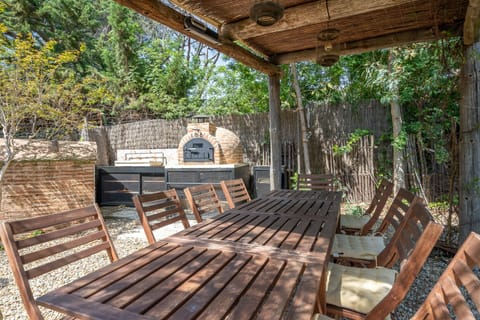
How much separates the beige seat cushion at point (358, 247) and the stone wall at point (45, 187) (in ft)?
14.2

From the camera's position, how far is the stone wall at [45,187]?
160 inches

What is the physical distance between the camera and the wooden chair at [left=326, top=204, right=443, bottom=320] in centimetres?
Result: 118

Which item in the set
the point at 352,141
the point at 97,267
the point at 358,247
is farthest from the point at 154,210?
the point at 352,141

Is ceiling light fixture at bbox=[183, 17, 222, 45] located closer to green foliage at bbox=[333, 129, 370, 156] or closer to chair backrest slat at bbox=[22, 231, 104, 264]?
chair backrest slat at bbox=[22, 231, 104, 264]

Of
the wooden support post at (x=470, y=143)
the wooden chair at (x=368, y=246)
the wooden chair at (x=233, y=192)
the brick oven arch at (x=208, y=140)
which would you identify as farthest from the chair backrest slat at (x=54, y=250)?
the brick oven arch at (x=208, y=140)

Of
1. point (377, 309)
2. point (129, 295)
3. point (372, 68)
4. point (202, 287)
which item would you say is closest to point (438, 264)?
point (377, 309)

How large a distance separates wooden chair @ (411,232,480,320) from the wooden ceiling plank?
2.65 metres

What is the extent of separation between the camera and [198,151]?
564 centimetres

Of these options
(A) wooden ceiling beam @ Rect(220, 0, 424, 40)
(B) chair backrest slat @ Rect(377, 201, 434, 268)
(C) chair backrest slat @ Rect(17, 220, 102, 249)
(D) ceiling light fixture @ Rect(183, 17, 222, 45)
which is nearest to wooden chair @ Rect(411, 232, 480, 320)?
(B) chair backrest slat @ Rect(377, 201, 434, 268)

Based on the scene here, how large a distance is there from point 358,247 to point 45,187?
4662 mm

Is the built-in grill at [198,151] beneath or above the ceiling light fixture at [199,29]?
beneath

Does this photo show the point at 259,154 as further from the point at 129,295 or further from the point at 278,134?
the point at 129,295

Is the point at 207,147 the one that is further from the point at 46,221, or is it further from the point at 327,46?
the point at 46,221

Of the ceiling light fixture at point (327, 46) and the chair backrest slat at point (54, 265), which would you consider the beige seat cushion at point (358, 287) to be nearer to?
the chair backrest slat at point (54, 265)
